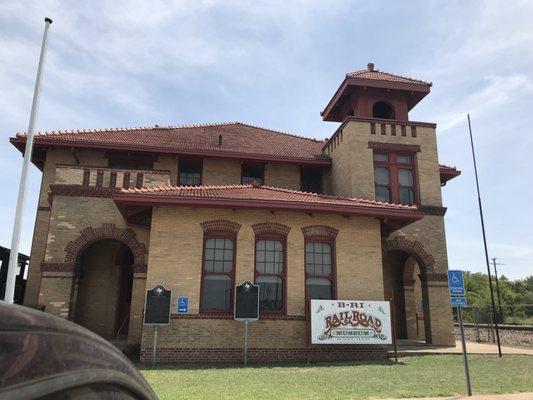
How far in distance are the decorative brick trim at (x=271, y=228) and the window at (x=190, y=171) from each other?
6.15m

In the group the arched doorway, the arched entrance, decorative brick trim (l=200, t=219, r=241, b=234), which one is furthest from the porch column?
the arched entrance

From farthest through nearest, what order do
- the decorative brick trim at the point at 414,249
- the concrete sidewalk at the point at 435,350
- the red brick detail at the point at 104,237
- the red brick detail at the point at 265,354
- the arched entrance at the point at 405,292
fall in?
the arched entrance at the point at 405,292 → the decorative brick trim at the point at 414,249 → the red brick detail at the point at 104,237 → the concrete sidewalk at the point at 435,350 → the red brick detail at the point at 265,354

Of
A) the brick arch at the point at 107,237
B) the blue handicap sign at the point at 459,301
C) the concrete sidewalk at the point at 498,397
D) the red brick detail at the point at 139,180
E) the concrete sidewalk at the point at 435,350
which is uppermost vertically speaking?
the red brick detail at the point at 139,180

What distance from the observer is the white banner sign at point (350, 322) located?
13266 millimetres

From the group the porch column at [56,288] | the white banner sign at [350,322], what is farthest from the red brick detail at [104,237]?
the white banner sign at [350,322]

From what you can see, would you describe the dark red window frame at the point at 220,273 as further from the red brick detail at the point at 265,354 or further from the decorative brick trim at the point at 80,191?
the decorative brick trim at the point at 80,191

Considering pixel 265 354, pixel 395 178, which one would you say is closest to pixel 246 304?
pixel 265 354

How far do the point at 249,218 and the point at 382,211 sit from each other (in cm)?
447

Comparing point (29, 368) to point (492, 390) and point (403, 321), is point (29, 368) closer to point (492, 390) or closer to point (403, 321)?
point (492, 390)

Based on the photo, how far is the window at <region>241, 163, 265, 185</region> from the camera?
20297 millimetres

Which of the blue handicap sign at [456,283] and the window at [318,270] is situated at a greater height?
the window at [318,270]

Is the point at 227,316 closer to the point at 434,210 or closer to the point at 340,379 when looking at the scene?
the point at 340,379

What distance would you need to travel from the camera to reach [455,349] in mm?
15969

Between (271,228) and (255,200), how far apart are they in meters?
1.17
